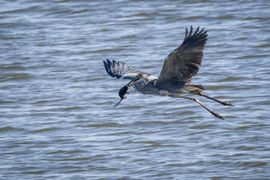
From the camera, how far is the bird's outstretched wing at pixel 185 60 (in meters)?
9.79

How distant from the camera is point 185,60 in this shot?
33.0ft

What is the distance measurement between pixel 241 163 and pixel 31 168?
7.76ft

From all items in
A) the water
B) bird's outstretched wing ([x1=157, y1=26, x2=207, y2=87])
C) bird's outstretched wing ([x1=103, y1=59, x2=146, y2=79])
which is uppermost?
bird's outstretched wing ([x1=157, y1=26, x2=207, y2=87])

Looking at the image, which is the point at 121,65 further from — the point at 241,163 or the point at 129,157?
the point at 241,163

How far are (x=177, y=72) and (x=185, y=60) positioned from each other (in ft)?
1.19

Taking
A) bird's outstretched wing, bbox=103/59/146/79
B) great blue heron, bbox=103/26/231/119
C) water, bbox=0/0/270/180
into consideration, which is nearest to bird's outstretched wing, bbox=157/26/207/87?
great blue heron, bbox=103/26/231/119

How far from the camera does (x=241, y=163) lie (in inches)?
429

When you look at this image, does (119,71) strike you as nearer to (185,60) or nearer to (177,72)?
(177,72)

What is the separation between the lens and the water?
11.1 meters

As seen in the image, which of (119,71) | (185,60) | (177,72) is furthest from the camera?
(119,71)

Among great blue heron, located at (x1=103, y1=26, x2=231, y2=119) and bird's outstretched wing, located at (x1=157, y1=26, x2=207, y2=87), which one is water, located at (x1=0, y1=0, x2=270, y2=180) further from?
bird's outstretched wing, located at (x1=157, y1=26, x2=207, y2=87)

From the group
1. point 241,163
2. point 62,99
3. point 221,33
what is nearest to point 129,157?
point 241,163

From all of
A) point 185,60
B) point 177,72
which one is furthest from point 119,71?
point 185,60

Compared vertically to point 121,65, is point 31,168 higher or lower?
lower
